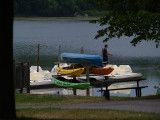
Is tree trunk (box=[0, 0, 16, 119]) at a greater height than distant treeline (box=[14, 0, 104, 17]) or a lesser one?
lesser

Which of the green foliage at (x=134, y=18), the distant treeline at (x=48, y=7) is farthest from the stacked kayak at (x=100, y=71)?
the distant treeline at (x=48, y=7)

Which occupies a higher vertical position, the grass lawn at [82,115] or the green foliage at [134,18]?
the green foliage at [134,18]

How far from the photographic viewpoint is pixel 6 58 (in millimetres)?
12172

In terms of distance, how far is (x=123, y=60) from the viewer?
59562 millimetres

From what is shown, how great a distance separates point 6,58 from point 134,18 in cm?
828

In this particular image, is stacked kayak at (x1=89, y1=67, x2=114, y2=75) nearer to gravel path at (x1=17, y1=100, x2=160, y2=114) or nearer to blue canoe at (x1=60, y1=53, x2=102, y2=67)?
blue canoe at (x1=60, y1=53, x2=102, y2=67)

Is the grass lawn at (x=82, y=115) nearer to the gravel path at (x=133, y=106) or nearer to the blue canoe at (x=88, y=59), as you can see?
the gravel path at (x=133, y=106)

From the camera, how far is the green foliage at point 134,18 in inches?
739

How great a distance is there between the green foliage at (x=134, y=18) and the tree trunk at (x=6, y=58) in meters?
7.62

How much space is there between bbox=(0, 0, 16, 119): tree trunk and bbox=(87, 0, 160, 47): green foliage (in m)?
7.62

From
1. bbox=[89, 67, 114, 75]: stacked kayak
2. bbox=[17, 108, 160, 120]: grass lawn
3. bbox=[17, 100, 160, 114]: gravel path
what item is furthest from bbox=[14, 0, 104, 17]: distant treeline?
bbox=[17, 108, 160, 120]: grass lawn

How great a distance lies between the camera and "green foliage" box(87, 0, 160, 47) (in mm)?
18772

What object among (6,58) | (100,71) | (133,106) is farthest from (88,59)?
(6,58)

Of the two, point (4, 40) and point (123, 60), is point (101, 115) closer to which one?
point (4, 40)
